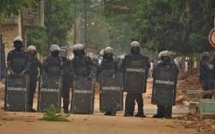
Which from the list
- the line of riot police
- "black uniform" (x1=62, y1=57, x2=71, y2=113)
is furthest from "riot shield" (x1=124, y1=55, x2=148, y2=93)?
"black uniform" (x1=62, y1=57, x2=71, y2=113)

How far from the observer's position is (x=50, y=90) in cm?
1927

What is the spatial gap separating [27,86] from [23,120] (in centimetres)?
384

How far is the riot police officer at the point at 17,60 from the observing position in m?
19.5

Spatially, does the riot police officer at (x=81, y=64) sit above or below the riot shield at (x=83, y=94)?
above

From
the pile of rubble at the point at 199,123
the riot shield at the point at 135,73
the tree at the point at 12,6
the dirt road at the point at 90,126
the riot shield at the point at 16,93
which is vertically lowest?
the pile of rubble at the point at 199,123

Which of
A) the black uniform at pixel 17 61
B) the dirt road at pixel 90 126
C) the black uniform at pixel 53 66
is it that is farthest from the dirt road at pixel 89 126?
the black uniform at pixel 17 61

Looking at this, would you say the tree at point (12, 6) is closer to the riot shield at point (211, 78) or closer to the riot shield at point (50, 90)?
the riot shield at point (50, 90)

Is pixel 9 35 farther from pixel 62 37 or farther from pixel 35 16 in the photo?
pixel 62 37

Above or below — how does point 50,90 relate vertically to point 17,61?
below

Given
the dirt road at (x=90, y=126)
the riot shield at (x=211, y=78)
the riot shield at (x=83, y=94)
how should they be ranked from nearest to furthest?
the dirt road at (x=90, y=126)
the riot shield at (x=83, y=94)
the riot shield at (x=211, y=78)

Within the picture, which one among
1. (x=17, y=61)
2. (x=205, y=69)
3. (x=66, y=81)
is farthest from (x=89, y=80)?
(x=205, y=69)

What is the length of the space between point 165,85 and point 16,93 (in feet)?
13.5

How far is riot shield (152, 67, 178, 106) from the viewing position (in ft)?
63.7

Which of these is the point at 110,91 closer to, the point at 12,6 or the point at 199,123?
the point at 199,123
